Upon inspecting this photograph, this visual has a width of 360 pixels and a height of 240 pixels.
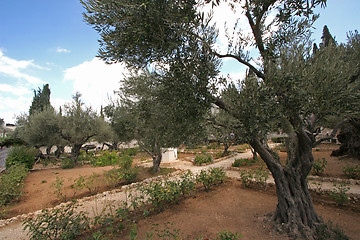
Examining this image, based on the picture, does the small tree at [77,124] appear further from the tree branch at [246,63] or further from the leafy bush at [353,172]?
the leafy bush at [353,172]

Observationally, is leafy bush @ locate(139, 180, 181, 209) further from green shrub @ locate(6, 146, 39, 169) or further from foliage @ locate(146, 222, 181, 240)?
green shrub @ locate(6, 146, 39, 169)

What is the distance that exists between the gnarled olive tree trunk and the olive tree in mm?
21

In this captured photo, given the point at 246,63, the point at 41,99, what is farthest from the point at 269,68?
the point at 41,99

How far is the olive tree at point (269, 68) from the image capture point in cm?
305

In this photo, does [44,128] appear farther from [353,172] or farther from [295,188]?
[353,172]

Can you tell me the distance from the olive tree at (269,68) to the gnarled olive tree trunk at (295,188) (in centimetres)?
2

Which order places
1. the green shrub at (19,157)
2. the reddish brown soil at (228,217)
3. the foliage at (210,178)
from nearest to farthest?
1. the reddish brown soil at (228,217)
2. the foliage at (210,178)
3. the green shrub at (19,157)

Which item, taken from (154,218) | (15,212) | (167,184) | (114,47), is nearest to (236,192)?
(167,184)

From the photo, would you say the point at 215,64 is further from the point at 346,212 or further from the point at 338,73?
the point at 346,212

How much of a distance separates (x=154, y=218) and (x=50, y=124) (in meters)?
15.2

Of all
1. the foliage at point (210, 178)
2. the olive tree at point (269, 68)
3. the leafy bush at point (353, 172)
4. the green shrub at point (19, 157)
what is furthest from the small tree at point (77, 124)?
the leafy bush at point (353, 172)

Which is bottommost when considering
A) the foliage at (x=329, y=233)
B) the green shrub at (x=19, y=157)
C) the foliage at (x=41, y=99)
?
the foliage at (x=329, y=233)

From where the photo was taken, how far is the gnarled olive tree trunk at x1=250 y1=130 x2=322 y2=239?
393cm

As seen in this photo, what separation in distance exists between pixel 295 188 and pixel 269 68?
121 inches
